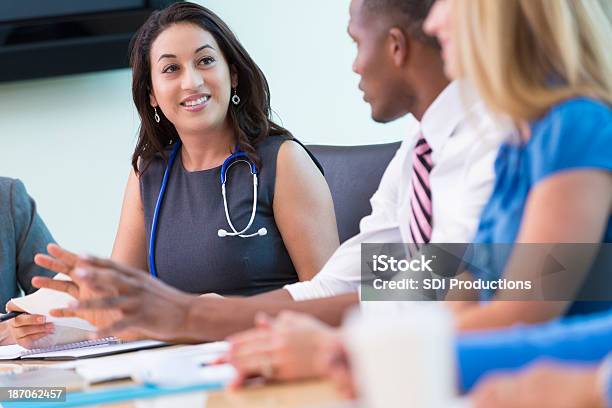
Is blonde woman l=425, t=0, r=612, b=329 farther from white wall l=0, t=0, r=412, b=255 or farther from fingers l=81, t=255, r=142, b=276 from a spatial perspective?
white wall l=0, t=0, r=412, b=255

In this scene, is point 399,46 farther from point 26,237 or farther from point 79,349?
point 26,237

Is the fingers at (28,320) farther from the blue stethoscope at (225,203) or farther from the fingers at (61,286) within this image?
the blue stethoscope at (225,203)

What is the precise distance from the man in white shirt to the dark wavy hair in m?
0.77

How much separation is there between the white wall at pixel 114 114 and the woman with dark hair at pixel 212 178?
0.86 meters

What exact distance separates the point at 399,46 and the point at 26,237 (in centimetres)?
135

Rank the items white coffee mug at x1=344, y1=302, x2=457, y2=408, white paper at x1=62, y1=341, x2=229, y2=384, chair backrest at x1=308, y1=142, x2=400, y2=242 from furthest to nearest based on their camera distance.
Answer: chair backrest at x1=308, y1=142, x2=400, y2=242
white paper at x1=62, y1=341, x2=229, y2=384
white coffee mug at x1=344, y1=302, x2=457, y2=408

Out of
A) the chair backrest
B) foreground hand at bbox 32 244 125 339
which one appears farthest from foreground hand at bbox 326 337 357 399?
the chair backrest

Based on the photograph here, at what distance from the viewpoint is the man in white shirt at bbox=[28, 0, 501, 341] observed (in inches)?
56.0

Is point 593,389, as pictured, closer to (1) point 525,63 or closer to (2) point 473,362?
(2) point 473,362

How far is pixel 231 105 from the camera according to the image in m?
2.60

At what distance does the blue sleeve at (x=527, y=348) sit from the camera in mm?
967

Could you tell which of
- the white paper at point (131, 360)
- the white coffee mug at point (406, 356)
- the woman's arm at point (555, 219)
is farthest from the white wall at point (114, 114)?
the white coffee mug at point (406, 356)

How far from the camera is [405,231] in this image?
5.52ft

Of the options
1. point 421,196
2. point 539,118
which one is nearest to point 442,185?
point 421,196
